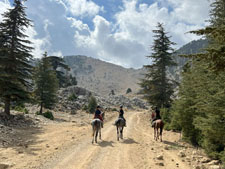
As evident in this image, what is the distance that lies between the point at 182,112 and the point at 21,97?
2013 cm

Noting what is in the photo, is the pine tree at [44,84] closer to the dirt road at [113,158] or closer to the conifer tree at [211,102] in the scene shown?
the dirt road at [113,158]

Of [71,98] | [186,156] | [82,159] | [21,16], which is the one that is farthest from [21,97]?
[71,98]

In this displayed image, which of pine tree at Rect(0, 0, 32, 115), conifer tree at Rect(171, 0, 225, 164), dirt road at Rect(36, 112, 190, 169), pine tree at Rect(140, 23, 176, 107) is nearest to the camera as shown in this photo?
conifer tree at Rect(171, 0, 225, 164)

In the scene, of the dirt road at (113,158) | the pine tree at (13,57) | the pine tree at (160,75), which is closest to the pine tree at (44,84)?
the pine tree at (13,57)

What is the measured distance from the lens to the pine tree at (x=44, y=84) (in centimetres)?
3659

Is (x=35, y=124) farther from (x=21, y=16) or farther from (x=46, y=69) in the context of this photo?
(x=46, y=69)

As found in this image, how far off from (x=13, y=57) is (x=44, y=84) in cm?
1456

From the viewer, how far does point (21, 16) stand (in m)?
24.4

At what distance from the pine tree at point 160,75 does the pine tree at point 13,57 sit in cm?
1897

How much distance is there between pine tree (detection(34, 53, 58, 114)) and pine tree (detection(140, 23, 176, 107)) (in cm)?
1914

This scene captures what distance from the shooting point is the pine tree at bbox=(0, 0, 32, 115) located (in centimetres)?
2206

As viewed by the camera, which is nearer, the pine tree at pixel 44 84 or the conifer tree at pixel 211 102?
the conifer tree at pixel 211 102

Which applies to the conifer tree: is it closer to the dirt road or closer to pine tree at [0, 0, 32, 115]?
the dirt road

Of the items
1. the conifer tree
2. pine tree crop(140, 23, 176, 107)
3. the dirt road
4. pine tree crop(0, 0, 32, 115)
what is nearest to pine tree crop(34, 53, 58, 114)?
pine tree crop(0, 0, 32, 115)
